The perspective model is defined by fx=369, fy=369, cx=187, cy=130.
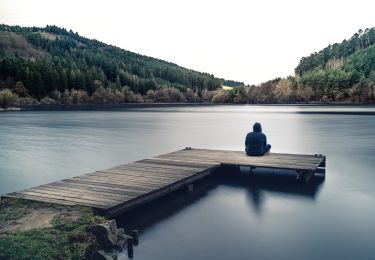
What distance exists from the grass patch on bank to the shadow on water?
1.75m

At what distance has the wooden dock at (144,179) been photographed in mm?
11227

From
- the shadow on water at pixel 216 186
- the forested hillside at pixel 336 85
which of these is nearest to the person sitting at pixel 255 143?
the shadow on water at pixel 216 186

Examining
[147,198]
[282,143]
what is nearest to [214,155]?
[147,198]

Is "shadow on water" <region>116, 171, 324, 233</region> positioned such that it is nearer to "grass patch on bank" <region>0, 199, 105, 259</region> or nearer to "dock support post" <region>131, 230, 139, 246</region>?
"dock support post" <region>131, 230, 139, 246</region>

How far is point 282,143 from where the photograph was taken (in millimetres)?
37031

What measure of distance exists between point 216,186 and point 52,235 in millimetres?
9077

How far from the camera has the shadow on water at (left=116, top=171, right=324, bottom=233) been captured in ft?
38.8

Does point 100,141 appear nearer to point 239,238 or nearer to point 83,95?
point 239,238

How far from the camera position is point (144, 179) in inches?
552

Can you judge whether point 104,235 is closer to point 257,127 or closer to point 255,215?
point 255,215

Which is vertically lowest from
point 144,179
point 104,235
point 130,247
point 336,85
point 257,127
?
point 130,247

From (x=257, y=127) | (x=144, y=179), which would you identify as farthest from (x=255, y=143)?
(x=144, y=179)

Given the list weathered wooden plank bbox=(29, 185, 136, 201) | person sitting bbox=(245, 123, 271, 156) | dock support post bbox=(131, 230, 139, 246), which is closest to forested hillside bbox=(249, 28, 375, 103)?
person sitting bbox=(245, 123, 271, 156)

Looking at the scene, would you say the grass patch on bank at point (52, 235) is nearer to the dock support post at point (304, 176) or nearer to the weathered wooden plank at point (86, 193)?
the weathered wooden plank at point (86, 193)
